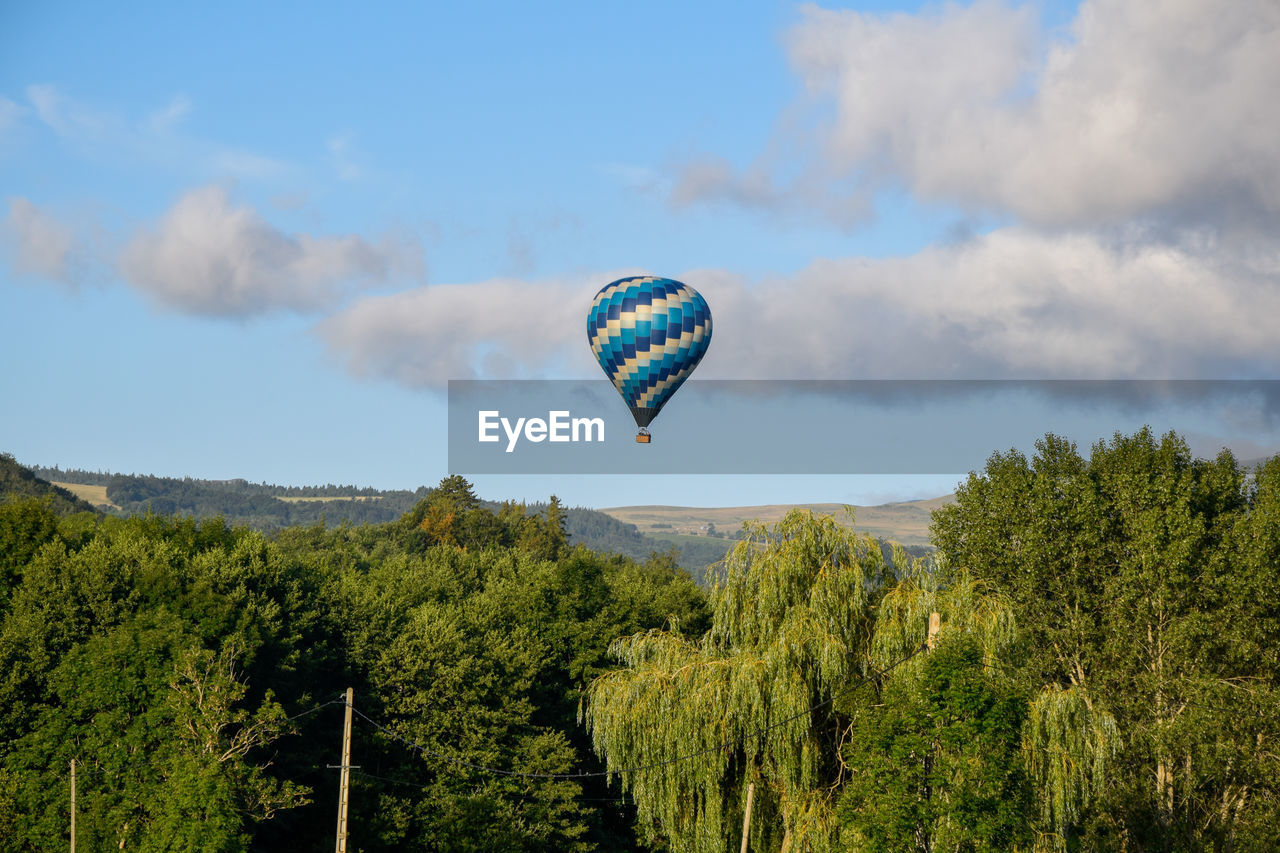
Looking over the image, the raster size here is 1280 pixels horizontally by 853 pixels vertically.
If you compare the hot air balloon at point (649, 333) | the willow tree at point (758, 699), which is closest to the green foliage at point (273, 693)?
the hot air balloon at point (649, 333)

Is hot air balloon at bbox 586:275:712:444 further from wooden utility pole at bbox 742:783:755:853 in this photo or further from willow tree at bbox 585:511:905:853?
wooden utility pole at bbox 742:783:755:853

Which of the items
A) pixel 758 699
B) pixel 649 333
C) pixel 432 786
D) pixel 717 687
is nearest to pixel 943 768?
pixel 758 699

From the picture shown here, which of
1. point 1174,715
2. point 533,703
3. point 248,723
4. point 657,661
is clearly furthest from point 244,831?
point 1174,715

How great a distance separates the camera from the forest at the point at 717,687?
29719 millimetres

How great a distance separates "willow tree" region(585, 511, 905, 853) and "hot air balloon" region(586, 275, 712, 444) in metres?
11.4

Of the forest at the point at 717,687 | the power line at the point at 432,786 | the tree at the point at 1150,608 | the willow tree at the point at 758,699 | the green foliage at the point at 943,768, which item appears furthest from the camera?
the power line at the point at 432,786

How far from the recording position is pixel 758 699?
31375mm

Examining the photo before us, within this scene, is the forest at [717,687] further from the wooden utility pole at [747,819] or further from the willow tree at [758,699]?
the wooden utility pole at [747,819]

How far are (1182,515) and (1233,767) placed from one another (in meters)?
9.47

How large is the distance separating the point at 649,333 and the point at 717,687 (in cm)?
1614

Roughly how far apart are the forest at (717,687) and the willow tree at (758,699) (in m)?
0.09

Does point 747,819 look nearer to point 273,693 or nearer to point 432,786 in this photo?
point 273,693

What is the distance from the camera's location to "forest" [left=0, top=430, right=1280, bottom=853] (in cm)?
2972

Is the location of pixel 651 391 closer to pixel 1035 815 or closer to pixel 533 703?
pixel 533 703
